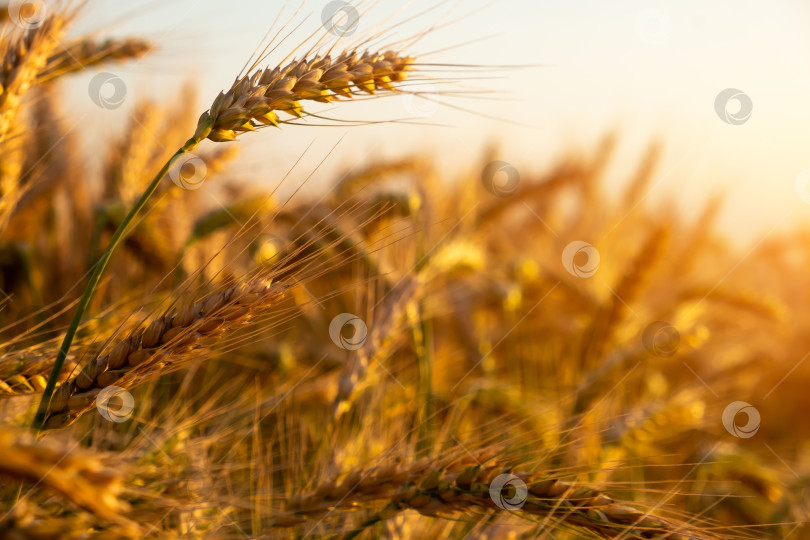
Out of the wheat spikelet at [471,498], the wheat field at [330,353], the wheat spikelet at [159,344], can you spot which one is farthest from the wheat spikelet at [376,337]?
the wheat spikelet at [159,344]

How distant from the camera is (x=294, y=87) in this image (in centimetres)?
77

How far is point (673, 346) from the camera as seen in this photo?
6.74 ft

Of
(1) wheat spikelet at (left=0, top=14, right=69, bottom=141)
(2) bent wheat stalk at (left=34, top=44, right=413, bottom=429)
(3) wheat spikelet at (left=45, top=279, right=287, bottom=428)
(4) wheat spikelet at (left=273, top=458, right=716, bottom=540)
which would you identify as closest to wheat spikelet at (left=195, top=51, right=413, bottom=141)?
(2) bent wheat stalk at (left=34, top=44, right=413, bottom=429)

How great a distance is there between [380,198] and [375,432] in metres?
0.63

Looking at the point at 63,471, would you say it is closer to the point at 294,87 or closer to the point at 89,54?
the point at 294,87

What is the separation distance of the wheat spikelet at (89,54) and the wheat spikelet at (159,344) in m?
0.62

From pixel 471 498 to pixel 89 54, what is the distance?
4.03ft

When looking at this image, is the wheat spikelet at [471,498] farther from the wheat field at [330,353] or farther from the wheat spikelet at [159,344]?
the wheat spikelet at [159,344]

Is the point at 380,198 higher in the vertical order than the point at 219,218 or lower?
higher

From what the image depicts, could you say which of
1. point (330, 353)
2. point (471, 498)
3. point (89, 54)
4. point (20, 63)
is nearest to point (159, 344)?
point (471, 498)

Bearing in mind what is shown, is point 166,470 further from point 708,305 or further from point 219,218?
point 708,305

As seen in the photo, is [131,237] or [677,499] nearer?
[131,237]

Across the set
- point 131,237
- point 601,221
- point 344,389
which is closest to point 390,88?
point 344,389

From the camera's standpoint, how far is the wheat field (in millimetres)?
695
